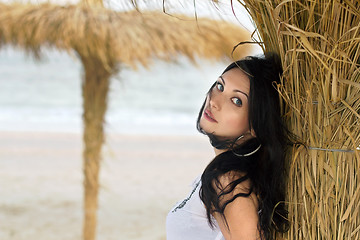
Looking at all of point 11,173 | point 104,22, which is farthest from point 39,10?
point 11,173

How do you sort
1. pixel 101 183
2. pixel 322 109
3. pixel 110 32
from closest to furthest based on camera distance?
pixel 322 109
pixel 110 32
pixel 101 183

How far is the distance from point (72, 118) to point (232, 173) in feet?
38.1

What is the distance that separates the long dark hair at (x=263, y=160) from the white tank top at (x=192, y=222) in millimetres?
84

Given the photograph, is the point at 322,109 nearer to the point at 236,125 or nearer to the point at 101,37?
the point at 236,125

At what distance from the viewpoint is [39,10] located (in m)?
2.76

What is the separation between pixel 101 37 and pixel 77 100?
12314 mm

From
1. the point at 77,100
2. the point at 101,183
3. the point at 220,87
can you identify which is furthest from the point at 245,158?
the point at 77,100

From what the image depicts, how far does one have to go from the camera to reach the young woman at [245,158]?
928 mm

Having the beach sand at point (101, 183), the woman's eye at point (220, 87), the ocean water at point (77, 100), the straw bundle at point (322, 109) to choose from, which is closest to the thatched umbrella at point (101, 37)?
the beach sand at point (101, 183)

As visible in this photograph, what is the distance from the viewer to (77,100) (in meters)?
14.7

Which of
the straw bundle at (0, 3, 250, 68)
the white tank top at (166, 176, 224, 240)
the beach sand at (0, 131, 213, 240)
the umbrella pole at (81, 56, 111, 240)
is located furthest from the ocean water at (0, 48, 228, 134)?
the white tank top at (166, 176, 224, 240)

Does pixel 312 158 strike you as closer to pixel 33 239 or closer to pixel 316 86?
pixel 316 86

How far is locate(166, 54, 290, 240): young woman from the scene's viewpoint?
93 centimetres

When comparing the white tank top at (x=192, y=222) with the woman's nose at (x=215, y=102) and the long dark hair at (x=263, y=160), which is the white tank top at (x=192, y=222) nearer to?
the long dark hair at (x=263, y=160)
